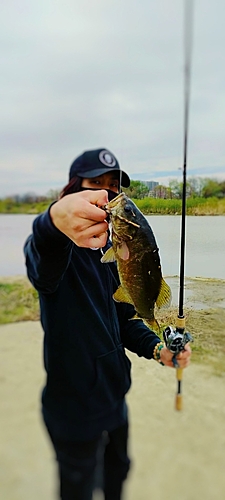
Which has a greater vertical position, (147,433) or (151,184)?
(151,184)

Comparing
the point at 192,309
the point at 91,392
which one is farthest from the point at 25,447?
the point at 192,309

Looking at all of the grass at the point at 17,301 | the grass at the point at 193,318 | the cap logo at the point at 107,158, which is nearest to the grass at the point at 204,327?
the grass at the point at 193,318

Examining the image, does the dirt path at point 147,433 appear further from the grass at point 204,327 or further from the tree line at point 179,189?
the tree line at point 179,189

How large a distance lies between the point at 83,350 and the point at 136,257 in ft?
0.68

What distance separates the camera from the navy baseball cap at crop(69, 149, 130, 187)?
0.49m

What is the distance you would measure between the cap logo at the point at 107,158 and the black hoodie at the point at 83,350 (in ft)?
0.43

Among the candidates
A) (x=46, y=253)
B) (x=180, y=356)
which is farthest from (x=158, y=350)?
(x=46, y=253)

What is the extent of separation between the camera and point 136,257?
0.37 metres

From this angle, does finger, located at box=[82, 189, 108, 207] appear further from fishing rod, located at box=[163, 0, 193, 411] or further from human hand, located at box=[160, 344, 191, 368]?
human hand, located at box=[160, 344, 191, 368]

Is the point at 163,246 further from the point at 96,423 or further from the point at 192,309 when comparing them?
the point at 96,423

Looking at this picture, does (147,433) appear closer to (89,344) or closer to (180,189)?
(89,344)

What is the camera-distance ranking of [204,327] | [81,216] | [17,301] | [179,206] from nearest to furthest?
1. [81,216]
2. [179,206]
3. [204,327]
4. [17,301]

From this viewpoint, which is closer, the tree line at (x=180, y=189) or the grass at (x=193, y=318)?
the tree line at (x=180, y=189)

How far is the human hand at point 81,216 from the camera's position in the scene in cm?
32
